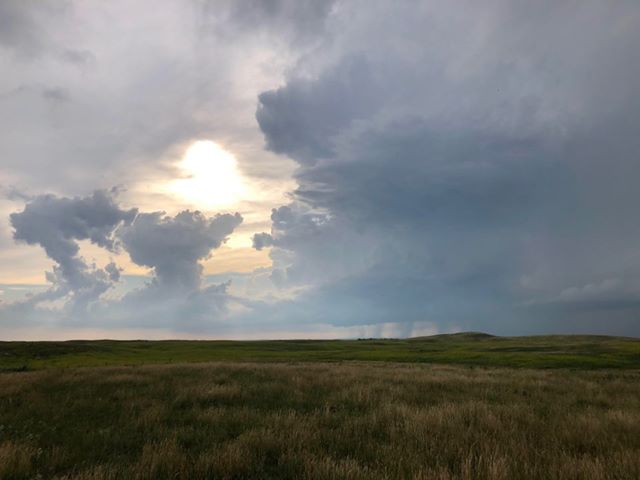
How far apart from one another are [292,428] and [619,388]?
16.7m

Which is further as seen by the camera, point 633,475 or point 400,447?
point 400,447

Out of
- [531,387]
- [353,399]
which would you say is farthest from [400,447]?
[531,387]

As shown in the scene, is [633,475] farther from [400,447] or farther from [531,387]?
[531,387]

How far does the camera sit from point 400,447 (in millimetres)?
7543

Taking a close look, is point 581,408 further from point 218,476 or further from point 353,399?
point 218,476

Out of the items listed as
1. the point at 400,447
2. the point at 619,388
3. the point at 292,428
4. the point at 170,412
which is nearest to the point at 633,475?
the point at 400,447

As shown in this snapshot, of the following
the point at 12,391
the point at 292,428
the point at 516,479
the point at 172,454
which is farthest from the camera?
the point at 12,391

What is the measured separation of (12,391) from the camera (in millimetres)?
15367

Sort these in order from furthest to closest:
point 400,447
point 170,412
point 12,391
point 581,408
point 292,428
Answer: point 12,391 < point 581,408 < point 170,412 < point 292,428 < point 400,447

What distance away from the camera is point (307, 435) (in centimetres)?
855

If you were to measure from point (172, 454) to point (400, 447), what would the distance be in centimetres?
378

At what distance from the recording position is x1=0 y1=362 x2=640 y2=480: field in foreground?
6477 millimetres

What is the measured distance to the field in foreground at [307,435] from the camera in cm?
648

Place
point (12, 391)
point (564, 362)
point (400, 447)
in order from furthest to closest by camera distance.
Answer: point (564, 362)
point (12, 391)
point (400, 447)
